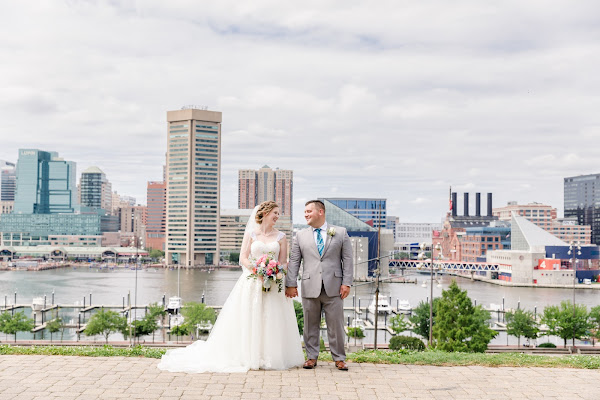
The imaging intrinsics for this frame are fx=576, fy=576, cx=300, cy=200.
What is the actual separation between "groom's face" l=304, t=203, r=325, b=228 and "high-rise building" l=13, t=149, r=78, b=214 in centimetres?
13413

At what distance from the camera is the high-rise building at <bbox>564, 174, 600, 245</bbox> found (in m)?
112

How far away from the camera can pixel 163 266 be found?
275 ft

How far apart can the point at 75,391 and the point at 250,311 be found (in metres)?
1.42

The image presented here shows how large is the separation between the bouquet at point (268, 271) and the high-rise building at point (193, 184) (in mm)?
81188

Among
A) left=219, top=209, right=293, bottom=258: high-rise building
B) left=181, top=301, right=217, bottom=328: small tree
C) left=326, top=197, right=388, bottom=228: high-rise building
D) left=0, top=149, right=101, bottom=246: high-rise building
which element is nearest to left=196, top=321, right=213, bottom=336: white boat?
left=181, top=301, right=217, bottom=328: small tree

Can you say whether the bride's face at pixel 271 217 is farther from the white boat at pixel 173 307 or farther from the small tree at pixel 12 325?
the white boat at pixel 173 307

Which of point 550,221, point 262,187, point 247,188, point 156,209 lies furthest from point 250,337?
point 247,188

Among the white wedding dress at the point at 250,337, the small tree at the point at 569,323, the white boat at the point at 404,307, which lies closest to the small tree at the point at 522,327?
the small tree at the point at 569,323

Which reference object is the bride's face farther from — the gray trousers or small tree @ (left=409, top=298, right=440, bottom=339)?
small tree @ (left=409, top=298, right=440, bottom=339)

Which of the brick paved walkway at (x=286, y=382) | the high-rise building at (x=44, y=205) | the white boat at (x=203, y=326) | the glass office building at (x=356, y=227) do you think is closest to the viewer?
the brick paved walkway at (x=286, y=382)

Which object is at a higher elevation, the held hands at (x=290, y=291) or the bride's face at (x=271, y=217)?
the bride's face at (x=271, y=217)

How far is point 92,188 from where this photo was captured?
142 meters

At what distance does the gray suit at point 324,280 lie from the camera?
4.48 metres

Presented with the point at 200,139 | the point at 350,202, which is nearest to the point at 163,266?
the point at 200,139
